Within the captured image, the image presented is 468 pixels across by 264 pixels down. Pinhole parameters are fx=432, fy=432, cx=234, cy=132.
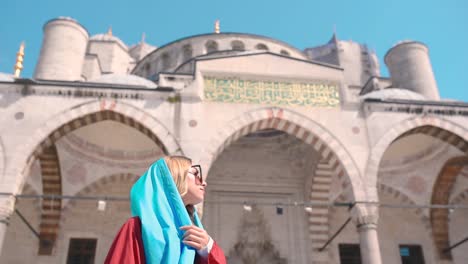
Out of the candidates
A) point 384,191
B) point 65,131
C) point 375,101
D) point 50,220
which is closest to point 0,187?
point 65,131

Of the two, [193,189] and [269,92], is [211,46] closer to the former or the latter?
[269,92]

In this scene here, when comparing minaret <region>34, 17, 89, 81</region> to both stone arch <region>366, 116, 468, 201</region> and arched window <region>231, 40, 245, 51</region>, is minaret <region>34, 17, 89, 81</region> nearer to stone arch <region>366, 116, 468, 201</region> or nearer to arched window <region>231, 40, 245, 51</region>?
arched window <region>231, 40, 245, 51</region>

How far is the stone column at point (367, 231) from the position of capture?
746cm

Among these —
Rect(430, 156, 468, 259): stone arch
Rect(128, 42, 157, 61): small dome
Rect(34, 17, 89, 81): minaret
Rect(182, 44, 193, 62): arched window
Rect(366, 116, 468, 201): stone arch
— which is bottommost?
Rect(430, 156, 468, 259): stone arch

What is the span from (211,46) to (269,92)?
7129 mm

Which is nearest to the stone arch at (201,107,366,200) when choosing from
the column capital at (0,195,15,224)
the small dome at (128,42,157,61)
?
the column capital at (0,195,15,224)

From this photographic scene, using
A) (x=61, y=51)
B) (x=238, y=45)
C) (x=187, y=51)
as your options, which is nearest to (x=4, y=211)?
(x=61, y=51)

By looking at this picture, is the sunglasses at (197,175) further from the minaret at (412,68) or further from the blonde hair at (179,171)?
the minaret at (412,68)

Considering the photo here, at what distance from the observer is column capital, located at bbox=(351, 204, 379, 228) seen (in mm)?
7695

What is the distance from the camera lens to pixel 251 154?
11344 mm

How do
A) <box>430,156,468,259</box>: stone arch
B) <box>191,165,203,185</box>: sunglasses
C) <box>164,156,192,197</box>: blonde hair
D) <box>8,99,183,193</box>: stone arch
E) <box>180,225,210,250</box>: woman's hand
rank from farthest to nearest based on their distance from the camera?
1. <box>430,156,468,259</box>: stone arch
2. <box>8,99,183,193</box>: stone arch
3. <box>191,165,203,185</box>: sunglasses
4. <box>164,156,192,197</box>: blonde hair
5. <box>180,225,210,250</box>: woman's hand

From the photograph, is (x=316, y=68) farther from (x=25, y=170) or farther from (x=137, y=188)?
(x=137, y=188)

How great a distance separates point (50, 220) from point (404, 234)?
28.8 ft

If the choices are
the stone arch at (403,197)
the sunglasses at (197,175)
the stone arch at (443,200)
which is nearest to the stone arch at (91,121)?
the sunglasses at (197,175)
